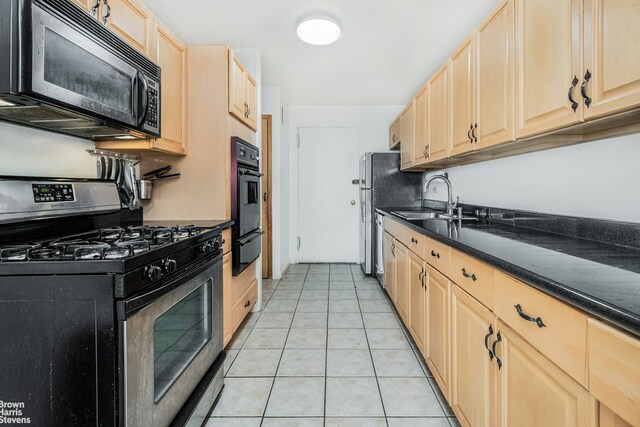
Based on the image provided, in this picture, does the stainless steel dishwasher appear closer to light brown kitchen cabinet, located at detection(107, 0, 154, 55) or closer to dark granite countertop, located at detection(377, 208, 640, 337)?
dark granite countertop, located at detection(377, 208, 640, 337)

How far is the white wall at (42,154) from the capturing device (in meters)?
1.34

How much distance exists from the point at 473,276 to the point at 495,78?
1.05 meters

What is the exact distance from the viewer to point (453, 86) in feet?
7.12

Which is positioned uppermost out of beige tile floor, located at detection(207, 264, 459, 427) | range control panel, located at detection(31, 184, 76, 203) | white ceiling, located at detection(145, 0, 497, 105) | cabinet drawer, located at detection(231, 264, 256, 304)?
white ceiling, located at detection(145, 0, 497, 105)

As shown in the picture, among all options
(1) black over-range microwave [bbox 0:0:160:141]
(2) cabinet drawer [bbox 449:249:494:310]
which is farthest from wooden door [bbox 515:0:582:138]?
(1) black over-range microwave [bbox 0:0:160:141]

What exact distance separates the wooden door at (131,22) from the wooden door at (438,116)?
6.34 feet

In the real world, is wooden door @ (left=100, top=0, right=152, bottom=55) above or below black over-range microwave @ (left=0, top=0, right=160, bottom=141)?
above

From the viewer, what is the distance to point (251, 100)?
2850 millimetres

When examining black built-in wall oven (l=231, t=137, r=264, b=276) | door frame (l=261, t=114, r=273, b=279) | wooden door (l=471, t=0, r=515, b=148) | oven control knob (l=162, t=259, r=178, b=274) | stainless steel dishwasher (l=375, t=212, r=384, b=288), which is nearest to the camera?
oven control knob (l=162, t=259, r=178, b=274)

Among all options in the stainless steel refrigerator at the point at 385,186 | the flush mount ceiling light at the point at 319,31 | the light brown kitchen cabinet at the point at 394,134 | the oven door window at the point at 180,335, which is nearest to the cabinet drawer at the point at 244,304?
the oven door window at the point at 180,335

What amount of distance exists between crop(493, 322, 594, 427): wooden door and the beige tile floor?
653mm

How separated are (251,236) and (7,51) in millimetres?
1824

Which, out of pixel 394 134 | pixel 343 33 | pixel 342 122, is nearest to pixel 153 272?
pixel 343 33

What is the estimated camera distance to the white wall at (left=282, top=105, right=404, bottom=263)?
4.76m
